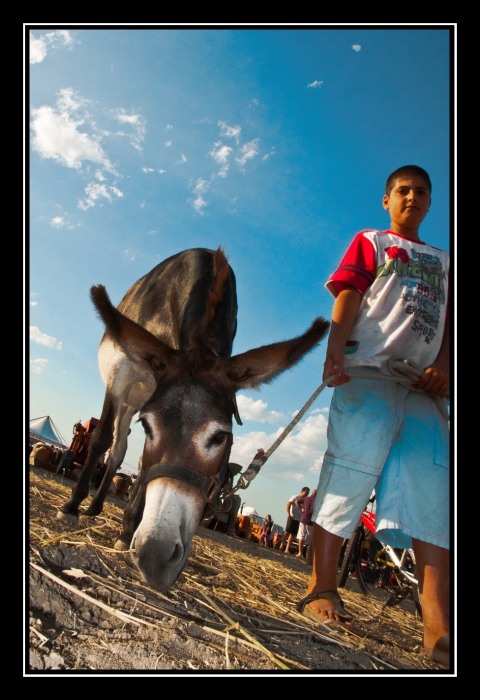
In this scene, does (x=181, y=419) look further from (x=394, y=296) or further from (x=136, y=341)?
(x=394, y=296)

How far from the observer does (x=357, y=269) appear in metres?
2.99

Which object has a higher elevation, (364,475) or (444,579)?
(364,475)

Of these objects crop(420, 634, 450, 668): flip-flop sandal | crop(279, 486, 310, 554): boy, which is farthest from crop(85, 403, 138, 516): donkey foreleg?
crop(279, 486, 310, 554): boy

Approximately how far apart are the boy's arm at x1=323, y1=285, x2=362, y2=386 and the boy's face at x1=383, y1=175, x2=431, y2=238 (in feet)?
2.38

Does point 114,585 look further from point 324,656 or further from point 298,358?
point 298,358

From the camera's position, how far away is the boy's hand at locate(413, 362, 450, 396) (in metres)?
2.60

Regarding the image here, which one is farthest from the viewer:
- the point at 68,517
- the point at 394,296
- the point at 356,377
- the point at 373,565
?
the point at 373,565

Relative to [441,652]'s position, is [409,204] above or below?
above

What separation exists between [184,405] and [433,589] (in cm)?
→ 167

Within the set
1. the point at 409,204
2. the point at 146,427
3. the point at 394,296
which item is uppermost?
the point at 409,204

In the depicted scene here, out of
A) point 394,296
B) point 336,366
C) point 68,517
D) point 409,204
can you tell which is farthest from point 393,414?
point 68,517

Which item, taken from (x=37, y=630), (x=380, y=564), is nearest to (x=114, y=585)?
(x=37, y=630)

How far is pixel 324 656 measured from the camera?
75.5 inches
